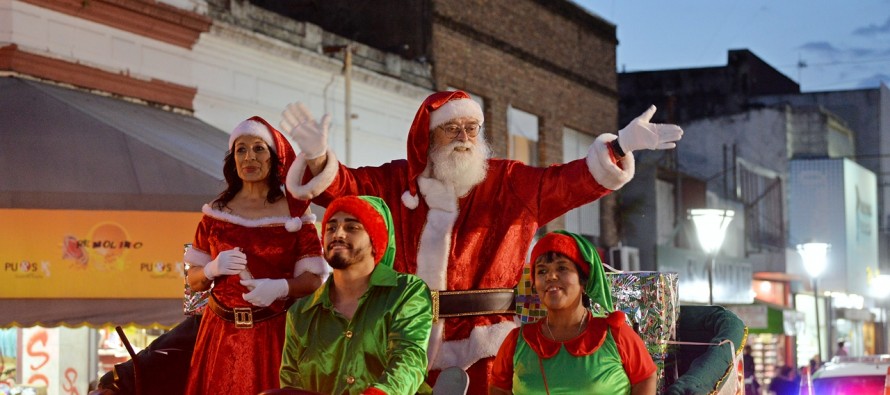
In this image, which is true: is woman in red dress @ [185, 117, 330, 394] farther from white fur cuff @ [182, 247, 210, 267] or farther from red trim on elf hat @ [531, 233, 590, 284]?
red trim on elf hat @ [531, 233, 590, 284]

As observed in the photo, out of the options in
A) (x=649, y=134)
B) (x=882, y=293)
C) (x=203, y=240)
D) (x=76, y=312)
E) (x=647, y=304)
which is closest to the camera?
(x=649, y=134)

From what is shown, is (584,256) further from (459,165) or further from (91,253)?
(91,253)

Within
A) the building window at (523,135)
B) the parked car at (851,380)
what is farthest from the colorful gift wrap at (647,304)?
the building window at (523,135)

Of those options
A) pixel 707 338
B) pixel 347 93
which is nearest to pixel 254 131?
pixel 707 338

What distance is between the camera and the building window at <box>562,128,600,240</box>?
998 inches

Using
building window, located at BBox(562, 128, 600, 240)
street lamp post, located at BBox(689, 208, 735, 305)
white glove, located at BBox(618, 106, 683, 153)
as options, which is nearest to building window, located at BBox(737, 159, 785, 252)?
building window, located at BBox(562, 128, 600, 240)

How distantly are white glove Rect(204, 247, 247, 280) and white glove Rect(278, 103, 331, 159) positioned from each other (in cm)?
51

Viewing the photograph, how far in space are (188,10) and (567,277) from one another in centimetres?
1133

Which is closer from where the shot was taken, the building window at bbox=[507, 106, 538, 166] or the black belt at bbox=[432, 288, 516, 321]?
the black belt at bbox=[432, 288, 516, 321]

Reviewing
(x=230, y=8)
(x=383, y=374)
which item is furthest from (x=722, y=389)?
(x=230, y=8)

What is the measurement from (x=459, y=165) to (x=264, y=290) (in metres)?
0.99

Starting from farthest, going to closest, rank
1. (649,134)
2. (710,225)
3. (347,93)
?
Answer: (347,93)
(710,225)
(649,134)

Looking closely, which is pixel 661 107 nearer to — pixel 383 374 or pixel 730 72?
pixel 730 72

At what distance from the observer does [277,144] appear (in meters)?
6.02
